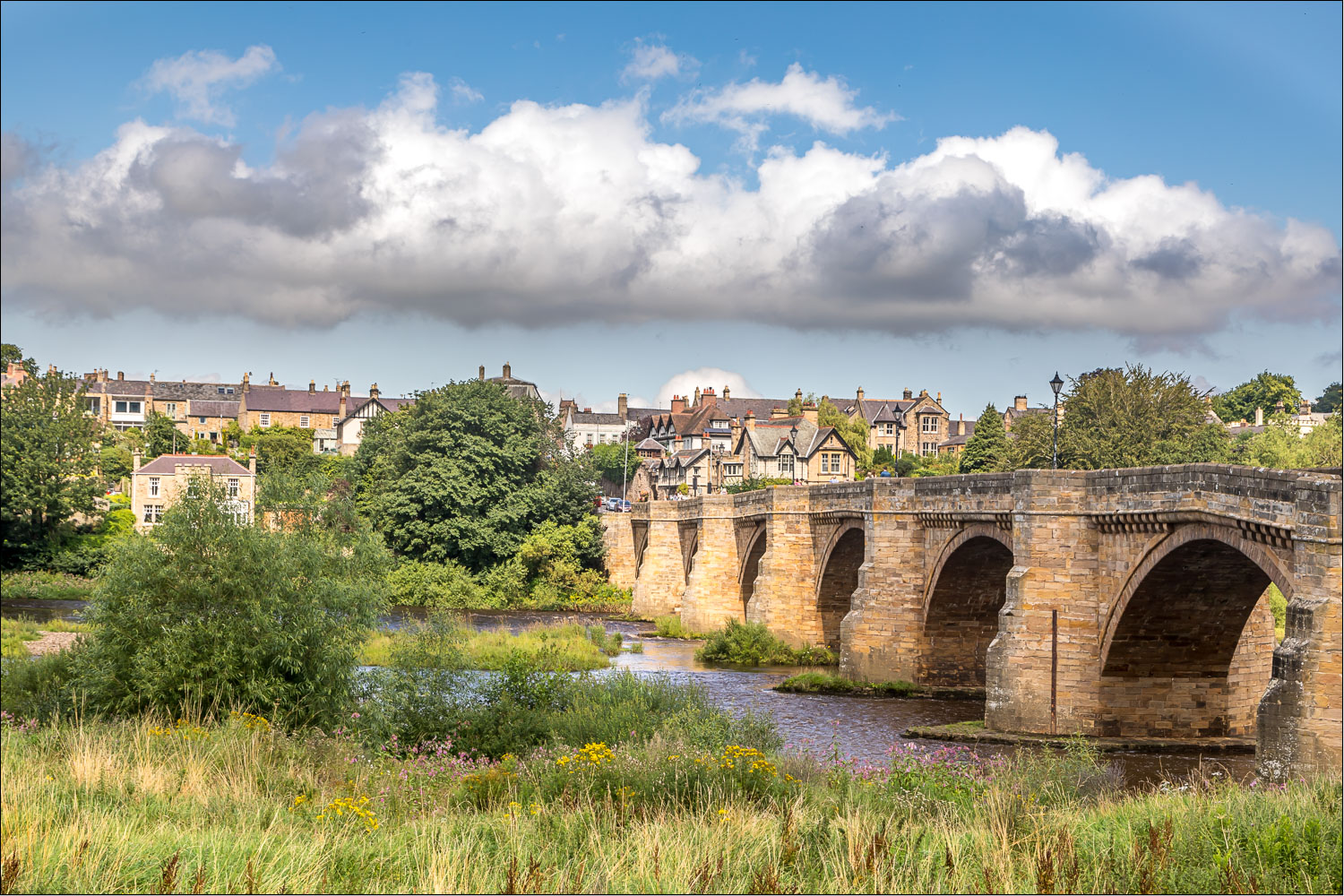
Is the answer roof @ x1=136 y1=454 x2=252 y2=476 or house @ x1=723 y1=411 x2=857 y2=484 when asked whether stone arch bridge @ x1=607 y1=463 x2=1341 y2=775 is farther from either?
house @ x1=723 y1=411 x2=857 y2=484

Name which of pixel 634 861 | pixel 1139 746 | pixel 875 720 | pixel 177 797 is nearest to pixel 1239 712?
pixel 1139 746

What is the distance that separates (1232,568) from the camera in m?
21.9

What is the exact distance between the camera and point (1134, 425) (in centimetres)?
6306

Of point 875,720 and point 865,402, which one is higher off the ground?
point 865,402

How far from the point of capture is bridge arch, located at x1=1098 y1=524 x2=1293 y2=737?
72.8 feet

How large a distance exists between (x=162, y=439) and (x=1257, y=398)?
99.6m

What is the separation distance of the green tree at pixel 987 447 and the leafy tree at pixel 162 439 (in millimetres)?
63716

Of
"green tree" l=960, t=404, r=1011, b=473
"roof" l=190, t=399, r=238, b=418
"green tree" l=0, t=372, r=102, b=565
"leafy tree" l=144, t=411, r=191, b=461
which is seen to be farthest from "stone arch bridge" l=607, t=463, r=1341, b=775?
"roof" l=190, t=399, r=238, b=418

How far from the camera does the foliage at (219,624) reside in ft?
59.2

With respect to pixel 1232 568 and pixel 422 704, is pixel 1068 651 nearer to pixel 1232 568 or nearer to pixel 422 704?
pixel 1232 568

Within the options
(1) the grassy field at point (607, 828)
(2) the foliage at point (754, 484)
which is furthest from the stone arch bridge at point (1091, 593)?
(2) the foliage at point (754, 484)

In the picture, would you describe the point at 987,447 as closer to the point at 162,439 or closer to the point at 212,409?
the point at 162,439

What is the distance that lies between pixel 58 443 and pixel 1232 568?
6344 cm

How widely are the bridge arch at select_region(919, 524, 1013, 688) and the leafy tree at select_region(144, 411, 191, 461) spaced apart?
3169 inches
